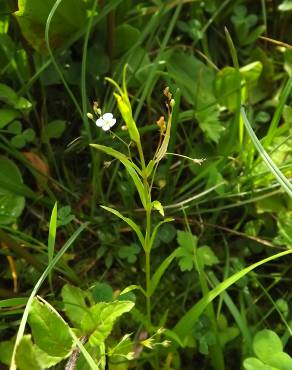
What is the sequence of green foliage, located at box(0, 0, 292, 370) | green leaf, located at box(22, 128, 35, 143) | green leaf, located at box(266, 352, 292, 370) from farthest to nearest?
green leaf, located at box(22, 128, 35, 143) → green foliage, located at box(0, 0, 292, 370) → green leaf, located at box(266, 352, 292, 370)

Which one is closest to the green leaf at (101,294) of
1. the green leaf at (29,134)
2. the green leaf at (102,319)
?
the green leaf at (102,319)

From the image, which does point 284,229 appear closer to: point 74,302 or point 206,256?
point 206,256

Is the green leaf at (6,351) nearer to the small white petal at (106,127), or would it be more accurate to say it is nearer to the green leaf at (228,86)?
the small white petal at (106,127)

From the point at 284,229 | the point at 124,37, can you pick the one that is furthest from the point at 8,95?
the point at 284,229

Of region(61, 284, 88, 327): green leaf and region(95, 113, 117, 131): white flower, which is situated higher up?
region(95, 113, 117, 131): white flower

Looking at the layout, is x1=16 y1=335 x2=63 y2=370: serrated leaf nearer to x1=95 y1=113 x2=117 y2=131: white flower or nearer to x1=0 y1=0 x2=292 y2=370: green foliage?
x1=0 y1=0 x2=292 y2=370: green foliage

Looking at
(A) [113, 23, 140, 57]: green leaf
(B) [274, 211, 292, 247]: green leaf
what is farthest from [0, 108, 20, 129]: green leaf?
(B) [274, 211, 292, 247]: green leaf
